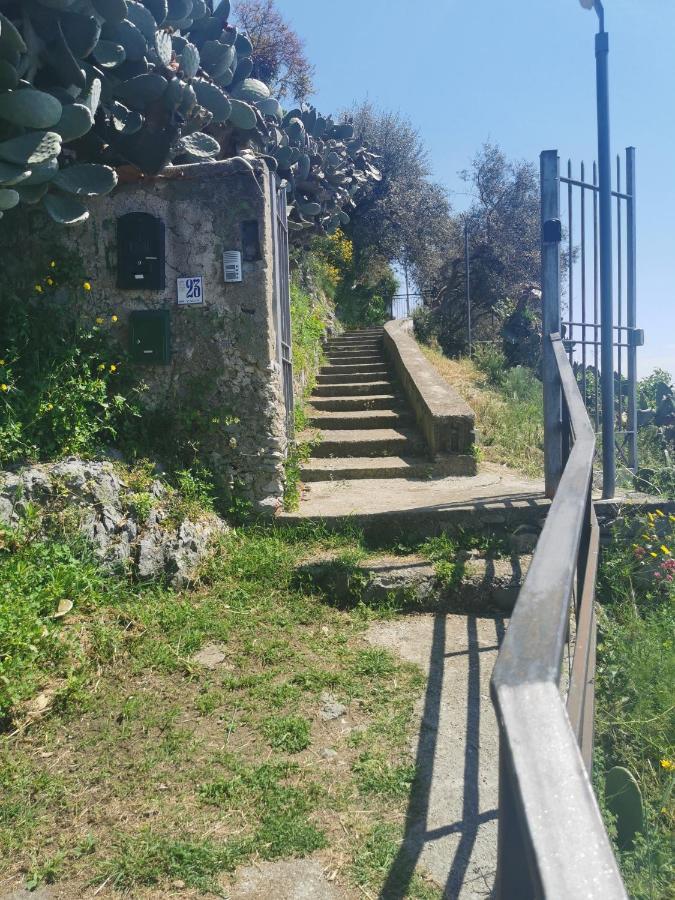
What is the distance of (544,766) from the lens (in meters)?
0.71

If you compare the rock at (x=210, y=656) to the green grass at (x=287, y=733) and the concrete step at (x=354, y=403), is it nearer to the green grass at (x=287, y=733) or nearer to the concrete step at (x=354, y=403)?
the green grass at (x=287, y=733)

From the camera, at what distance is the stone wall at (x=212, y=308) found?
482 cm

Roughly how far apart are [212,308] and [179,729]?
9.86 feet

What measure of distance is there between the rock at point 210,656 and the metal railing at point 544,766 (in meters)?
2.45

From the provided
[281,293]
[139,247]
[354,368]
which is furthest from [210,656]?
[354,368]

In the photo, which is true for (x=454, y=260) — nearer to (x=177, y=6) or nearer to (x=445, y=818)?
(x=177, y=6)

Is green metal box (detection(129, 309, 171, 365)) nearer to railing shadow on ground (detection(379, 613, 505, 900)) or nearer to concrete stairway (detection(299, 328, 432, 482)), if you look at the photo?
concrete stairway (detection(299, 328, 432, 482))

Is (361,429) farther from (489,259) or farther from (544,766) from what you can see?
(489,259)

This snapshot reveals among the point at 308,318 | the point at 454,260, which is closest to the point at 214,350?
the point at 308,318

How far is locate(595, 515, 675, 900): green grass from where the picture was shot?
6.21 ft

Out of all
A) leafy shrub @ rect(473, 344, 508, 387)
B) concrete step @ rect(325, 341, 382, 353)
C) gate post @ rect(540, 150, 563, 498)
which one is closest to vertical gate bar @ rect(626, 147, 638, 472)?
gate post @ rect(540, 150, 563, 498)

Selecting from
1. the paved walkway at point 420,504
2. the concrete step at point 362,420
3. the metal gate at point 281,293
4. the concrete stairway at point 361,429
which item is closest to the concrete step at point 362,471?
the concrete stairway at point 361,429

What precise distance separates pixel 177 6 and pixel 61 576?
4.51 metres

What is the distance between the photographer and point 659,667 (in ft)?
9.38
